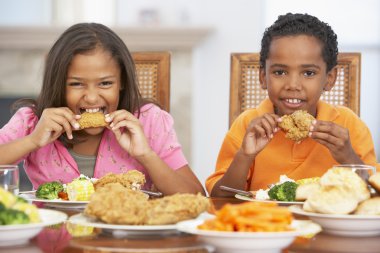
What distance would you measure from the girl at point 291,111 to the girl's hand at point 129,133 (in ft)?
0.76

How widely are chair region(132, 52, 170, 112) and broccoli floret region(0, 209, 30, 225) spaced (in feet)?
4.03

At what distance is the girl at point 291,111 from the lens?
6.55 ft

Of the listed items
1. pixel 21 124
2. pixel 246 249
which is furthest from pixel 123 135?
pixel 246 249

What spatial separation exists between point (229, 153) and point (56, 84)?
0.53 metres

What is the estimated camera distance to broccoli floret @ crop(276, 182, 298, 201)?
1510mm

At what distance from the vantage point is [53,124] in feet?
5.99

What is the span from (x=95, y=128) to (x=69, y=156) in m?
0.11

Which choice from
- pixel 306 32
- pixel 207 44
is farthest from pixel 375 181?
pixel 207 44

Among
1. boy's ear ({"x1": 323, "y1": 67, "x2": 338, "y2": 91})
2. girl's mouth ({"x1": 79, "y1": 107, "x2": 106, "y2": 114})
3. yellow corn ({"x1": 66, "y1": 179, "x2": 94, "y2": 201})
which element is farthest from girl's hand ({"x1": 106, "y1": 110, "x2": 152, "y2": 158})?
A: boy's ear ({"x1": 323, "y1": 67, "x2": 338, "y2": 91})

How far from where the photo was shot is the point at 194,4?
4.96m

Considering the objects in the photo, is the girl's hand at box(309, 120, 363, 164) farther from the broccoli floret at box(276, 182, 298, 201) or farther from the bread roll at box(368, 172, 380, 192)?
the bread roll at box(368, 172, 380, 192)

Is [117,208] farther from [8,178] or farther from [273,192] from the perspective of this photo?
[273,192]

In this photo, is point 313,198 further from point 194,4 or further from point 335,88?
point 194,4

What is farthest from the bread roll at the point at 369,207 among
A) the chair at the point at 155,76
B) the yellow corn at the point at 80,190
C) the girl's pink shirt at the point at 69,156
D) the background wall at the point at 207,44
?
the background wall at the point at 207,44
